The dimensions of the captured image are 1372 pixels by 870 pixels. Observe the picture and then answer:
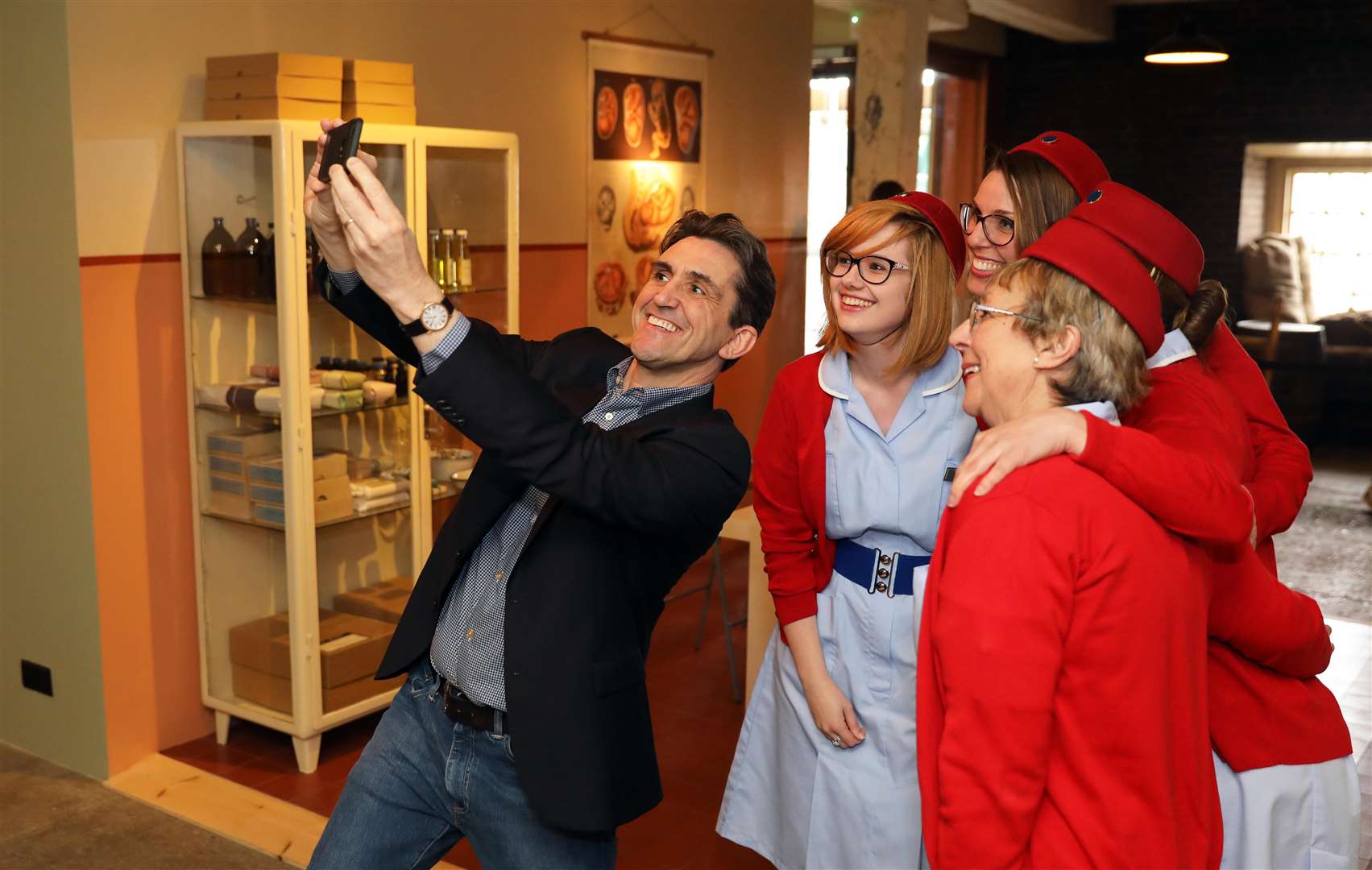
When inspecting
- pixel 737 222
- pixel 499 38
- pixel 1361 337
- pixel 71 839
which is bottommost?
pixel 71 839

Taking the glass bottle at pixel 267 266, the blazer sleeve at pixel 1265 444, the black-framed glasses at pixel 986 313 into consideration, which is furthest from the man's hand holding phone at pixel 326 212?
the glass bottle at pixel 267 266

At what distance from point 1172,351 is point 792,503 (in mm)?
774

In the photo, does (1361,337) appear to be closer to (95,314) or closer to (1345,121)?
(1345,121)

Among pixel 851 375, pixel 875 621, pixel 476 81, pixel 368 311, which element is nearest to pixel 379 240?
pixel 368 311

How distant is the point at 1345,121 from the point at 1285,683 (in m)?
9.54

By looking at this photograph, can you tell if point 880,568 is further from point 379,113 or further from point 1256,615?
point 379,113

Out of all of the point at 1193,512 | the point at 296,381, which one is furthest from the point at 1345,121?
the point at 1193,512

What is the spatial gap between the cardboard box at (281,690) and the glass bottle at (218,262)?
1.21 meters

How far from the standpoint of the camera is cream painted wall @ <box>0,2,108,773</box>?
3.63 metres

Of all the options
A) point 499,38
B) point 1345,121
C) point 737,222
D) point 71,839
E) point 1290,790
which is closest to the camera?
point 1290,790

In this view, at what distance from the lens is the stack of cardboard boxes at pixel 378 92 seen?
3893mm

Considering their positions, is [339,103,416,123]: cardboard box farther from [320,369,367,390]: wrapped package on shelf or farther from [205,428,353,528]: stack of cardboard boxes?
[205,428,353,528]: stack of cardboard boxes

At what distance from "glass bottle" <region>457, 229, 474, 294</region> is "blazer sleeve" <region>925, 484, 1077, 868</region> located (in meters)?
3.00

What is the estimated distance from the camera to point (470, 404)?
1.55 metres
